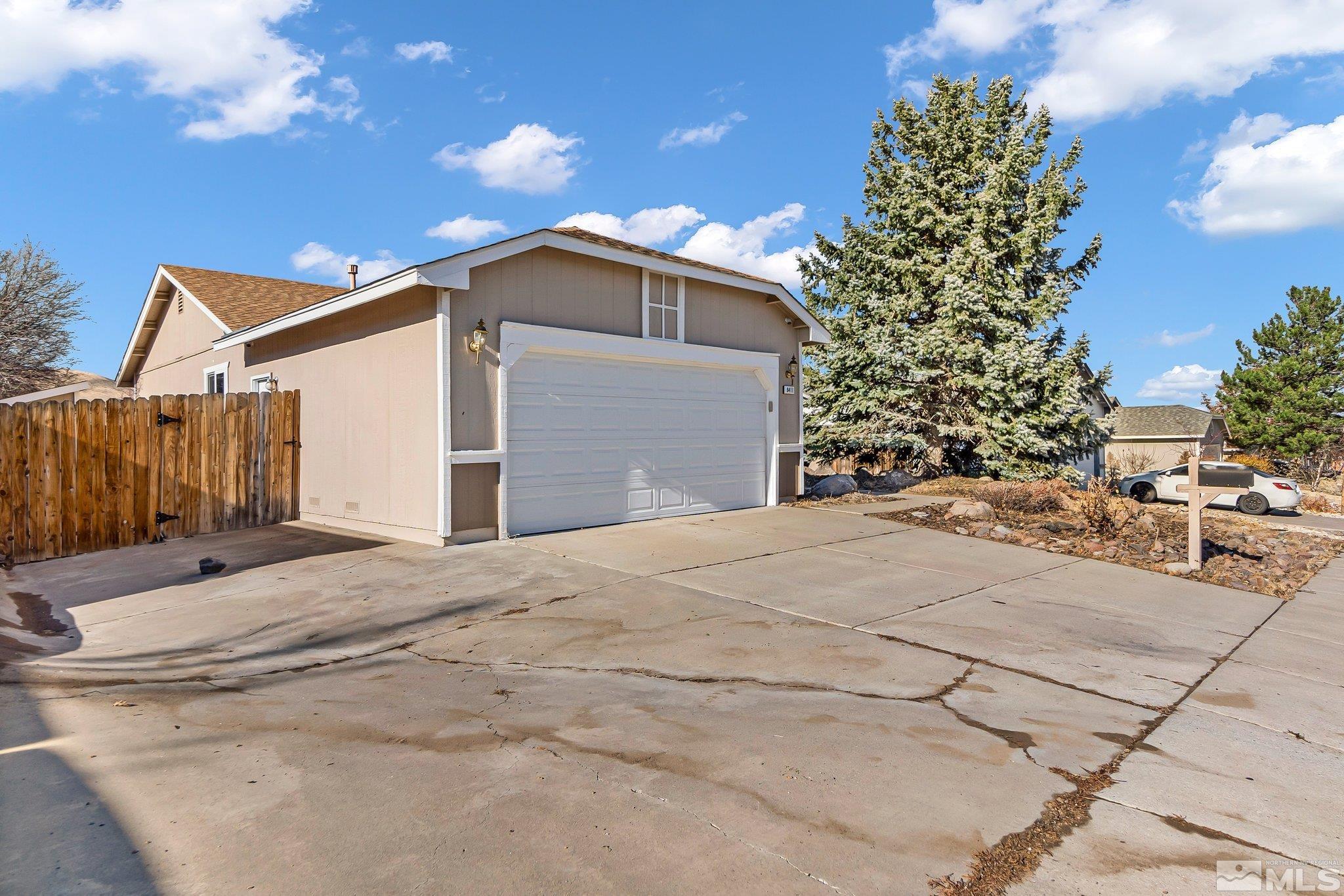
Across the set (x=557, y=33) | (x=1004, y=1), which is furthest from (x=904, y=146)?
(x=557, y=33)

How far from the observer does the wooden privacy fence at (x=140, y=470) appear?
8.20 m

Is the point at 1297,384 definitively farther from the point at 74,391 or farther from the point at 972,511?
the point at 74,391

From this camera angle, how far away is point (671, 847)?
7.89ft

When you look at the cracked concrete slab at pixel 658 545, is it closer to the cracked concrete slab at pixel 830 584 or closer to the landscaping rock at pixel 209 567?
the cracked concrete slab at pixel 830 584

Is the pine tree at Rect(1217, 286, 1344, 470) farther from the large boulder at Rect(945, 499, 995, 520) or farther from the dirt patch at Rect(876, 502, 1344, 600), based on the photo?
the large boulder at Rect(945, 499, 995, 520)

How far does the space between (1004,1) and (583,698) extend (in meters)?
11.9

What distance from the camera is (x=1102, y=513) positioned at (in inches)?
388

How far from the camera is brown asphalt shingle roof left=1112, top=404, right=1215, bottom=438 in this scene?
29.8 meters

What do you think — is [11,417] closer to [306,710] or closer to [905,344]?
[306,710]

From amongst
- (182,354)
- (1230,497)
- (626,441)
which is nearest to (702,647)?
(626,441)

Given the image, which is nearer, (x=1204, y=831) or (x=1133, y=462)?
(x=1204, y=831)

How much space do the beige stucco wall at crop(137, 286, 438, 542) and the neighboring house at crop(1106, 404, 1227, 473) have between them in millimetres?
29588

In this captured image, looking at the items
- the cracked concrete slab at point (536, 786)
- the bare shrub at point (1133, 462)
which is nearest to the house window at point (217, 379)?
the cracked concrete slab at point (536, 786)

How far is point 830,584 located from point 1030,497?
7.17m
